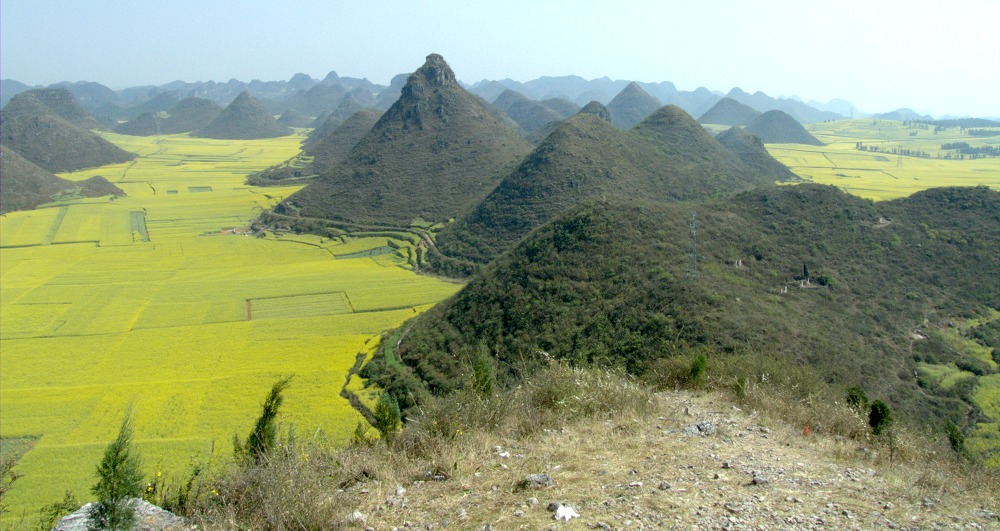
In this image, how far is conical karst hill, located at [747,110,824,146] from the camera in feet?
427

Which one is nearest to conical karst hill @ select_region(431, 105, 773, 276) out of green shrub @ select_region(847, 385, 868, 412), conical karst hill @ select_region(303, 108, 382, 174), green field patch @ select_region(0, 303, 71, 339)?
green field patch @ select_region(0, 303, 71, 339)

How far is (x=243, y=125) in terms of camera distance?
173m

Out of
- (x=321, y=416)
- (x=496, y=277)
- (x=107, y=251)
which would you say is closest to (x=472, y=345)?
(x=496, y=277)

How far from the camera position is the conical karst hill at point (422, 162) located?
70438 mm

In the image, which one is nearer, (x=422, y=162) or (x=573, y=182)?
(x=573, y=182)

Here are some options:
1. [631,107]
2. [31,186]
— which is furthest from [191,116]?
[631,107]

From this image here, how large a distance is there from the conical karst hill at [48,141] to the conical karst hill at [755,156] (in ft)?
391

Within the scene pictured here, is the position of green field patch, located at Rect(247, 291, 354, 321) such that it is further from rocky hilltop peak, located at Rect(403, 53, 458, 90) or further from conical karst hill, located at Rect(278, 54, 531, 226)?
rocky hilltop peak, located at Rect(403, 53, 458, 90)

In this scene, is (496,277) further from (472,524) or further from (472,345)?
(472,524)

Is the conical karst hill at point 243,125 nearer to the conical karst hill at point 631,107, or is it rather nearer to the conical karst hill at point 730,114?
the conical karst hill at point 631,107

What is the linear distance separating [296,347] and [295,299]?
373 inches

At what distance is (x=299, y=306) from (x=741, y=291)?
30.6 m

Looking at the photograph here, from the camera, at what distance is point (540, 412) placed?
413 inches

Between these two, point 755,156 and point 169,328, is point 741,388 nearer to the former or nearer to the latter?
point 169,328
